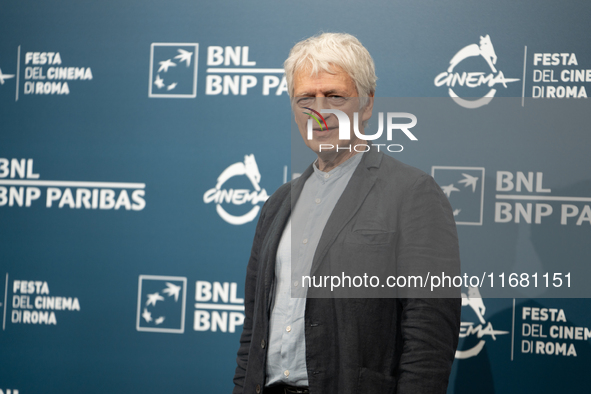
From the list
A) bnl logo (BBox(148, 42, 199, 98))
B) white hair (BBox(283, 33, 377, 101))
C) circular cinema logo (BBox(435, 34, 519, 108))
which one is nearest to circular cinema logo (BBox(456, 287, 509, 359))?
circular cinema logo (BBox(435, 34, 519, 108))

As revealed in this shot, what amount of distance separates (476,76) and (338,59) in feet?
3.12

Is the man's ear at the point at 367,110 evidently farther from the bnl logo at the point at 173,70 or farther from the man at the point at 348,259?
the bnl logo at the point at 173,70

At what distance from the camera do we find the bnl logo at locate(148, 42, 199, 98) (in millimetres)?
2092

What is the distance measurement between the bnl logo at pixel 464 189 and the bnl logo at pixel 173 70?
1.06m

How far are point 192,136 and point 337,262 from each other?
1.20m

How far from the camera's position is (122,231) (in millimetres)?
2127

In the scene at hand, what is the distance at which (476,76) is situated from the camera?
75.1 inches

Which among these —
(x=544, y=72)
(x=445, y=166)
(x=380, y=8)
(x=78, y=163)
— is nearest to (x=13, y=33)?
(x=78, y=163)

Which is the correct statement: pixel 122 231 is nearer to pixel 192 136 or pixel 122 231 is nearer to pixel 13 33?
pixel 192 136

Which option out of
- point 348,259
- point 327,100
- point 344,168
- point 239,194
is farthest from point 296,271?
point 239,194

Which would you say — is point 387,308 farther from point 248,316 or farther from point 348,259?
point 248,316

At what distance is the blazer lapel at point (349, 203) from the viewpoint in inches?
43.2

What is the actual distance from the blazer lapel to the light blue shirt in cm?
4

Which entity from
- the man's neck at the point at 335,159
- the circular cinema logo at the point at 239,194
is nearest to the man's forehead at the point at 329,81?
the man's neck at the point at 335,159
